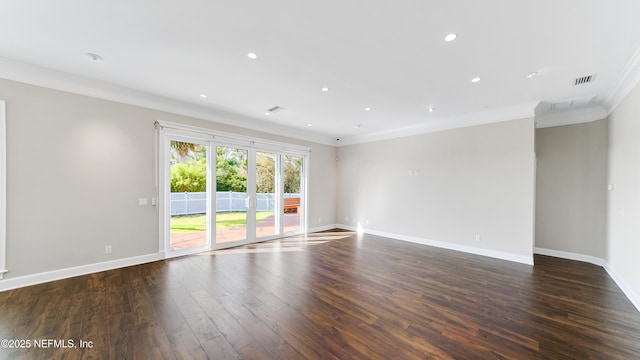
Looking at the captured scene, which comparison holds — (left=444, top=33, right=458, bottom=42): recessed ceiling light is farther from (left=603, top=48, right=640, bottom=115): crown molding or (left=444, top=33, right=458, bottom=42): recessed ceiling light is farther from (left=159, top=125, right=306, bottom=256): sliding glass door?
(left=159, top=125, right=306, bottom=256): sliding glass door

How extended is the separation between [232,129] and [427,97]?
4077mm

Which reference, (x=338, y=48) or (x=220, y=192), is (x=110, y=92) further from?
(x=338, y=48)

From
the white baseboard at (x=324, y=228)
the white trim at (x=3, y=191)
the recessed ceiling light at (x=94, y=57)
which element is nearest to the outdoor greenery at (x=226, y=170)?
the white baseboard at (x=324, y=228)

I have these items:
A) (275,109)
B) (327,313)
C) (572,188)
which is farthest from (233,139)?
(572,188)

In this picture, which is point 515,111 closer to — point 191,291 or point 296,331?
point 296,331

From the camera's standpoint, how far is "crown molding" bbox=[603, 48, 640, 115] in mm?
2747

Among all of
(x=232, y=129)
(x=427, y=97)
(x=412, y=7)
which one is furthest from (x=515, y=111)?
(x=232, y=129)

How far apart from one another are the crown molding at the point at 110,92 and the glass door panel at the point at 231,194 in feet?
2.30

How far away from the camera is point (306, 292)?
3.09m

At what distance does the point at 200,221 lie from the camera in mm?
4957

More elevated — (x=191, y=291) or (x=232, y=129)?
(x=232, y=129)

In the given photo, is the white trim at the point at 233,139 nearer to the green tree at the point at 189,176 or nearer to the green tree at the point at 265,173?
the green tree at the point at 265,173

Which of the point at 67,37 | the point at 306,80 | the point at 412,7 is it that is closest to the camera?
the point at 412,7

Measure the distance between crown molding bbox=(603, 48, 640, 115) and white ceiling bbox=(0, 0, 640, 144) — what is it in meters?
0.04
